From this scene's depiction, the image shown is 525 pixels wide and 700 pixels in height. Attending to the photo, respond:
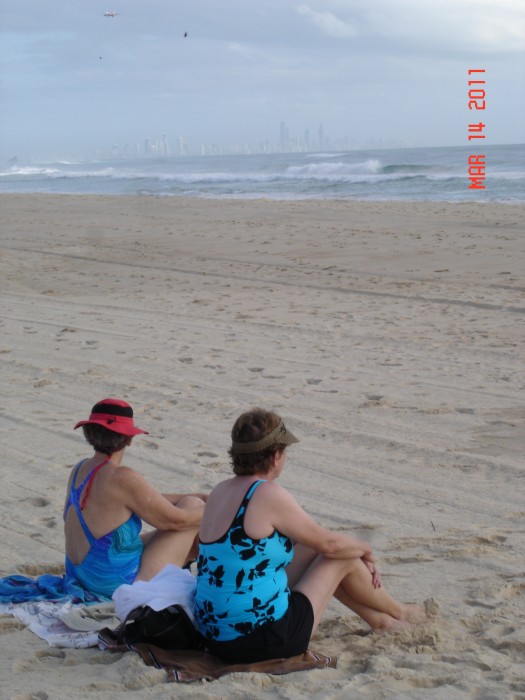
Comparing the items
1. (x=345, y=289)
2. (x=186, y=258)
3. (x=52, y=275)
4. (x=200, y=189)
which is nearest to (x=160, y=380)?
(x=345, y=289)

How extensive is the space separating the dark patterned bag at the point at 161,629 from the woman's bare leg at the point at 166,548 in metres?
0.50

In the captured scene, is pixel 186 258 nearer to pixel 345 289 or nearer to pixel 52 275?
pixel 52 275

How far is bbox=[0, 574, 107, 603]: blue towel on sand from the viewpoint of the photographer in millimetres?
3635

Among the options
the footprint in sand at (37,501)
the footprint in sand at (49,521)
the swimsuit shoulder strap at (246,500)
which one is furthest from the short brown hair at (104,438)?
the footprint in sand at (37,501)

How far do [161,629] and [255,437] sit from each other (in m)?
0.78

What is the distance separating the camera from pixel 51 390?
7.11m

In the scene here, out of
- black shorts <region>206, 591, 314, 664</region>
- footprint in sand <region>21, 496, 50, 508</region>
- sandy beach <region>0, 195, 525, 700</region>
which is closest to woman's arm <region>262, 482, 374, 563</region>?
black shorts <region>206, 591, 314, 664</region>

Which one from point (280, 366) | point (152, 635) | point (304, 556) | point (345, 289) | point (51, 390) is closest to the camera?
point (152, 635)

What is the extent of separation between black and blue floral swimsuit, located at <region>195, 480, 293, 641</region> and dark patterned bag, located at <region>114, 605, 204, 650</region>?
91 millimetres

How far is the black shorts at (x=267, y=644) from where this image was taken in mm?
3092

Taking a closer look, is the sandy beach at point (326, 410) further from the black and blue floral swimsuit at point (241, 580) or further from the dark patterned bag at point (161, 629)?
the black and blue floral swimsuit at point (241, 580)

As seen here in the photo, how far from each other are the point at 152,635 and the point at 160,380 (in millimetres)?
4229

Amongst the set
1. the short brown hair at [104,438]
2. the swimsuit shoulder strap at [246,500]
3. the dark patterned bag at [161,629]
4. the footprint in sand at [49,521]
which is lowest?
the footprint in sand at [49,521]

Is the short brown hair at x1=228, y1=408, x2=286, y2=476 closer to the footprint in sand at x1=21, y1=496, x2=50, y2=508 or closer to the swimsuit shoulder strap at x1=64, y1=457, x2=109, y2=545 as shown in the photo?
the swimsuit shoulder strap at x1=64, y1=457, x2=109, y2=545
